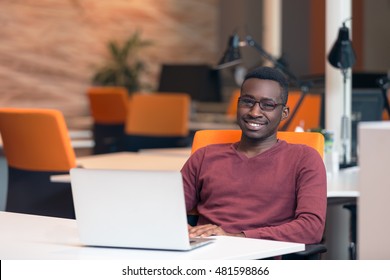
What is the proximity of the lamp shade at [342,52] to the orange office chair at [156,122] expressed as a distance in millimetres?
2697

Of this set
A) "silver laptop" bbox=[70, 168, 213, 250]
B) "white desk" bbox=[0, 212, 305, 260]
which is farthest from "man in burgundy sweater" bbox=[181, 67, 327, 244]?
"silver laptop" bbox=[70, 168, 213, 250]

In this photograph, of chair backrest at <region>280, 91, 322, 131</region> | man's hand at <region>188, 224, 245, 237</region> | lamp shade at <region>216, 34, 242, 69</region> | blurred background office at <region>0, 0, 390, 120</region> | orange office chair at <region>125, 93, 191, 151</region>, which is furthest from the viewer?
blurred background office at <region>0, 0, 390, 120</region>

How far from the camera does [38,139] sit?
15.9 ft

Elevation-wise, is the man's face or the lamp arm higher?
the lamp arm

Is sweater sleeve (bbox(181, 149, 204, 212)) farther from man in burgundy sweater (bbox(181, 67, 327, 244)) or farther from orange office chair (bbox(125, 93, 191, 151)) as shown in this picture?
orange office chair (bbox(125, 93, 191, 151))

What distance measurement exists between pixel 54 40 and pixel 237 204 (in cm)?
860

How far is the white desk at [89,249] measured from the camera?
2.51m

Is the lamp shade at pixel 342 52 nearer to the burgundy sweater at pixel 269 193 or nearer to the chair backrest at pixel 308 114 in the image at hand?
the chair backrest at pixel 308 114

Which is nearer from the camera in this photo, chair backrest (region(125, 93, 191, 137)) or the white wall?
the white wall

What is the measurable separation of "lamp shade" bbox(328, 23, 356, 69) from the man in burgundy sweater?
1.78m

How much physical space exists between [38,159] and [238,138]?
155 centimetres

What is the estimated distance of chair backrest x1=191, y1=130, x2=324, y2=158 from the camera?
3.57m

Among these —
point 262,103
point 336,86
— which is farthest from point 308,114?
point 262,103

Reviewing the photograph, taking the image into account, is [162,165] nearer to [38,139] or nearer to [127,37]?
[38,139]
